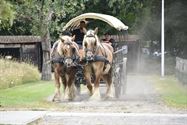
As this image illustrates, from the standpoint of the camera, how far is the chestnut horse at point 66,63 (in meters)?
22.4

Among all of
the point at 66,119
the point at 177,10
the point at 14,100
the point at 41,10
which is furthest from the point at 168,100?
the point at 177,10

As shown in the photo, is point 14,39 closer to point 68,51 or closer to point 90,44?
point 68,51

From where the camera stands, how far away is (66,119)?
16516 millimetres

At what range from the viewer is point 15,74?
34688 millimetres

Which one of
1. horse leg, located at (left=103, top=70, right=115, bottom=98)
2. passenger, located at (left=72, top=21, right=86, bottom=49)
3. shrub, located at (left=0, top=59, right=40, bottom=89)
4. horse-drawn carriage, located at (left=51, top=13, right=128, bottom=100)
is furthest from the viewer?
shrub, located at (left=0, top=59, right=40, bottom=89)

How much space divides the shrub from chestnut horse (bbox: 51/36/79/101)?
8.19 meters

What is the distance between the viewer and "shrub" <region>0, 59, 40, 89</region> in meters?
32.1

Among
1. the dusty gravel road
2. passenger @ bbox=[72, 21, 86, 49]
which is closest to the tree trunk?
passenger @ bbox=[72, 21, 86, 49]

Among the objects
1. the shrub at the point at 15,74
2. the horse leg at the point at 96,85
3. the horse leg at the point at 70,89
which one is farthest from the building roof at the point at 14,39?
the horse leg at the point at 96,85

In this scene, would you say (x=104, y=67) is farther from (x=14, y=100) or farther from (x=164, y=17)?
(x=164, y=17)

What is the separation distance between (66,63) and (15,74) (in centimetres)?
1291

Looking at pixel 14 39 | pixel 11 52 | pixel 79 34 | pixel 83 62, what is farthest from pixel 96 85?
pixel 11 52

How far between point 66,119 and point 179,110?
4608 millimetres

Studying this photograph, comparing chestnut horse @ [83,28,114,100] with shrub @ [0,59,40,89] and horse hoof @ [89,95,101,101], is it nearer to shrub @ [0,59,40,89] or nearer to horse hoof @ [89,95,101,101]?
Result: horse hoof @ [89,95,101,101]
